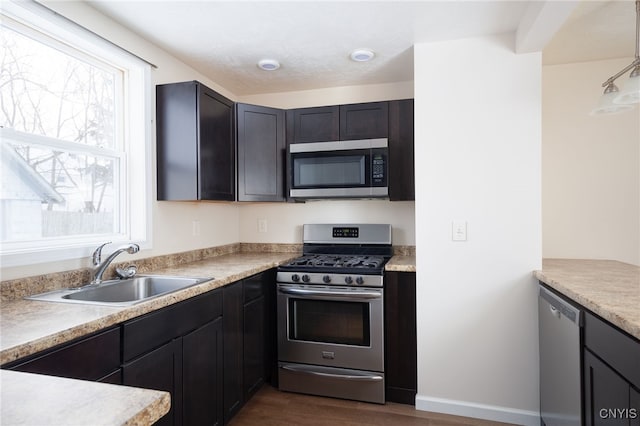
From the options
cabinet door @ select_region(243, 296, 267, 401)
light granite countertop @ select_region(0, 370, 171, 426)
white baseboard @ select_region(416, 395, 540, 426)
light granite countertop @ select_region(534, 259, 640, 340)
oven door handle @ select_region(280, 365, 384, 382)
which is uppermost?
light granite countertop @ select_region(0, 370, 171, 426)

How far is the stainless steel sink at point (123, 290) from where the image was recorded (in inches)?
64.2

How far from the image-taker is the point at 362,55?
8.11 ft

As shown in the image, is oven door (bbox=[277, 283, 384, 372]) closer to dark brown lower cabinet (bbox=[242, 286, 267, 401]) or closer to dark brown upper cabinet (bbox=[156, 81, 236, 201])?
dark brown lower cabinet (bbox=[242, 286, 267, 401])

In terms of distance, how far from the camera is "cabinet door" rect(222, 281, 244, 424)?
2.04m

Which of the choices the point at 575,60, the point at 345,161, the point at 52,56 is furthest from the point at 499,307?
the point at 52,56

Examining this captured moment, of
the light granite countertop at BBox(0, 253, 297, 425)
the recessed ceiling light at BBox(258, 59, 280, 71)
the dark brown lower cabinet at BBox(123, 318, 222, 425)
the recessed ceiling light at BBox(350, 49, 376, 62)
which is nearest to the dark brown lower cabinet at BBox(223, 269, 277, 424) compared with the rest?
the dark brown lower cabinet at BBox(123, 318, 222, 425)

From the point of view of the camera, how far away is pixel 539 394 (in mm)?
2135

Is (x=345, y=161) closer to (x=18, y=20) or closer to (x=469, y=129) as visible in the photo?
(x=469, y=129)

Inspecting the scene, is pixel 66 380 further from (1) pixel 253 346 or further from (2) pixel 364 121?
(2) pixel 364 121

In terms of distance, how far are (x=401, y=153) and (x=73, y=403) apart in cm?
243

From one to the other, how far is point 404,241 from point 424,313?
793mm

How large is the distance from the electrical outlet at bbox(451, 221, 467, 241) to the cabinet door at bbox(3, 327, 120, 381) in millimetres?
1893

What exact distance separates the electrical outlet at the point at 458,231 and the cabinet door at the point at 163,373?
5.57ft

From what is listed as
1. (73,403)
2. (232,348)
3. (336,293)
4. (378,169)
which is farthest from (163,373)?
(378,169)
